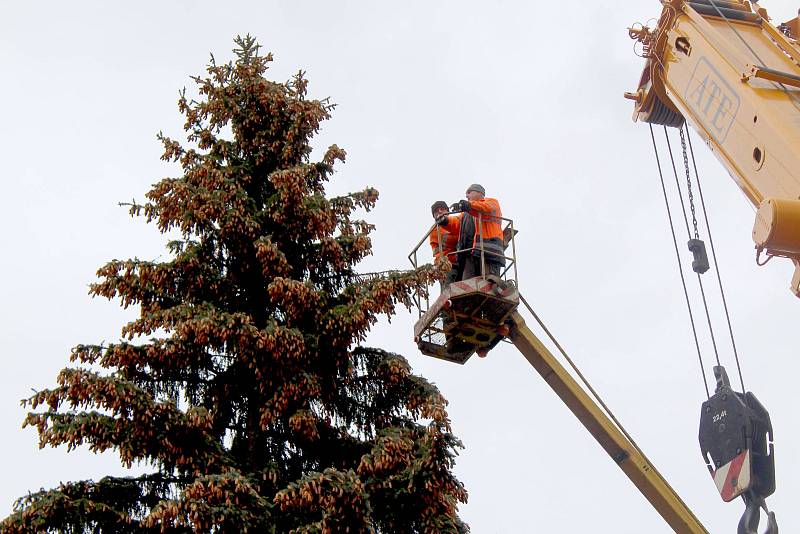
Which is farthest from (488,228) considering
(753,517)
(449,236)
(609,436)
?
(753,517)

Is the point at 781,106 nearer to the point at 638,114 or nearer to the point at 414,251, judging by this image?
the point at 638,114

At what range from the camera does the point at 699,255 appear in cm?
1479

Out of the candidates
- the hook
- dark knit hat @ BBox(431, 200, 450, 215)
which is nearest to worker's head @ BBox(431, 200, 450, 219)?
dark knit hat @ BBox(431, 200, 450, 215)

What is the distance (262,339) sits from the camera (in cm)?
1041

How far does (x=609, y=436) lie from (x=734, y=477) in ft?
5.16

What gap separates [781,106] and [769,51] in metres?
1.89

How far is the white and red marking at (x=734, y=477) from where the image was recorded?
39.0ft

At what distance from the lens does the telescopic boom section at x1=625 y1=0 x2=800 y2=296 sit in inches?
431

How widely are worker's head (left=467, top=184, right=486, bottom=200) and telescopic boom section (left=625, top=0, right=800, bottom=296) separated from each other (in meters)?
2.89

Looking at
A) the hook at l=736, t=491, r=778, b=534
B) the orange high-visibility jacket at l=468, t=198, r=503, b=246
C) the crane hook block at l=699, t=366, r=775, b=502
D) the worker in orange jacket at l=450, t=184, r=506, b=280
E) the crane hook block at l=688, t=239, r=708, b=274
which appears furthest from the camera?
the crane hook block at l=688, t=239, r=708, b=274

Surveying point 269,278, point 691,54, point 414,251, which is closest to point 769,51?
point 691,54

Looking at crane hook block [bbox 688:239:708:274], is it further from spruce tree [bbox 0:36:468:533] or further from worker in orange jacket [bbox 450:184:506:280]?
spruce tree [bbox 0:36:468:533]

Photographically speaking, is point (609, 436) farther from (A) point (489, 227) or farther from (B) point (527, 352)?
(A) point (489, 227)

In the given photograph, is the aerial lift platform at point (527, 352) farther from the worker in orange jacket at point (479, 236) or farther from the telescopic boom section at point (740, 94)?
the telescopic boom section at point (740, 94)
